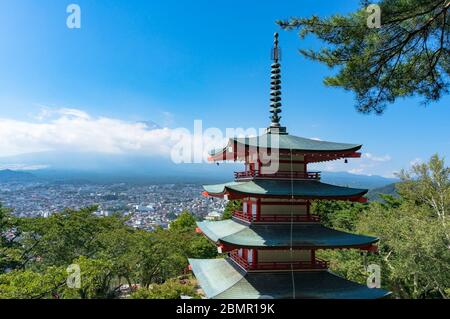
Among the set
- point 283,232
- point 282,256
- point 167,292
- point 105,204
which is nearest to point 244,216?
point 283,232

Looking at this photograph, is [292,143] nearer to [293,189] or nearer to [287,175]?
[287,175]

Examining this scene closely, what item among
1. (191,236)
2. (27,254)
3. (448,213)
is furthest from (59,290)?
(448,213)

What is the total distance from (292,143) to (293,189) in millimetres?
1760

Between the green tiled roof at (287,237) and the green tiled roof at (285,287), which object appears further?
the green tiled roof at (287,237)

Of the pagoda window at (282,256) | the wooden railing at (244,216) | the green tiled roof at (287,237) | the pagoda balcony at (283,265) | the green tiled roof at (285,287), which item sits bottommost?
the green tiled roof at (285,287)

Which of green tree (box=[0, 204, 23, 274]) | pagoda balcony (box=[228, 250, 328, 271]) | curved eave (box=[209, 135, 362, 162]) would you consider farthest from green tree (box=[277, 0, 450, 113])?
green tree (box=[0, 204, 23, 274])

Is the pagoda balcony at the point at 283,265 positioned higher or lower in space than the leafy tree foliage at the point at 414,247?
higher

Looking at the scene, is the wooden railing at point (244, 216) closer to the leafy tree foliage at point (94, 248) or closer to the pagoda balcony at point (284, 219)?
the pagoda balcony at point (284, 219)

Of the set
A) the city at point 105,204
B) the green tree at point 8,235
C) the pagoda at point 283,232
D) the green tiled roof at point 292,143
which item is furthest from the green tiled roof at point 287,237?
the city at point 105,204

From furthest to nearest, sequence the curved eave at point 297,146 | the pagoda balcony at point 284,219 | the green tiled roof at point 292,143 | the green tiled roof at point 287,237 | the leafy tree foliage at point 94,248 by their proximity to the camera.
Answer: the leafy tree foliage at point 94,248 → the pagoda balcony at point 284,219 → the green tiled roof at point 292,143 → the curved eave at point 297,146 → the green tiled roof at point 287,237

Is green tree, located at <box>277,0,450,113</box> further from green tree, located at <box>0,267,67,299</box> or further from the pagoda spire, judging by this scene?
green tree, located at <box>0,267,67,299</box>

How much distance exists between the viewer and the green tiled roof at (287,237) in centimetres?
1092

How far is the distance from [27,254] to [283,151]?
2919cm
